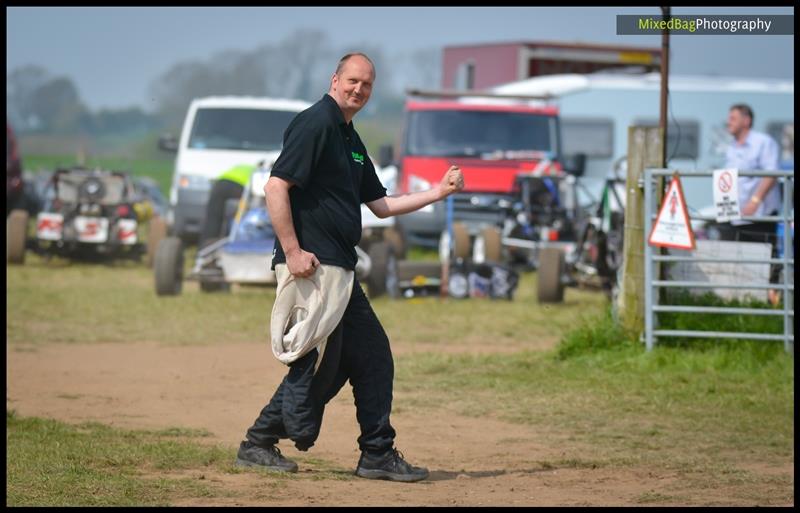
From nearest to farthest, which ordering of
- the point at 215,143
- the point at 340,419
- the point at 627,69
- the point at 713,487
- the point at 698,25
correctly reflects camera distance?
the point at 713,487 → the point at 340,419 → the point at 698,25 → the point at 215,143 → the point at 627,69

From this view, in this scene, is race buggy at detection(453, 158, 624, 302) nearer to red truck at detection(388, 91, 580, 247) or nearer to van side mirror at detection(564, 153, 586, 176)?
red truck at detection(388, 91, 580, 247)

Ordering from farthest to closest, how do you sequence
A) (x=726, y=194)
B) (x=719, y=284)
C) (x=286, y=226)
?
(x=719, y=284) < (x=726, y=194) < (x=286, y=226)

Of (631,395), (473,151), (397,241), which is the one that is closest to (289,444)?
(631,395)

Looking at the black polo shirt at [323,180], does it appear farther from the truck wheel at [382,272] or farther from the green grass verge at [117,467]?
the truck wheel at [382,272]

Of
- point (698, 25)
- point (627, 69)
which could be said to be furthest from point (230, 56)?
point (698, 25)

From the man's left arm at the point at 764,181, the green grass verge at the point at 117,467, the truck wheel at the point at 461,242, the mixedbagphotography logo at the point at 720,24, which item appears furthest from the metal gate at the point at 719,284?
the truck wheel at the point at 461,242

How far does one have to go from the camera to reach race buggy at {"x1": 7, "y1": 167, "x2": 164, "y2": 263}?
19844 mm

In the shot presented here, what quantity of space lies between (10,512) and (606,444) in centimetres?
350

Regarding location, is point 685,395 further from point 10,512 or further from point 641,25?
point 10,512

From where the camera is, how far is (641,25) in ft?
33.5

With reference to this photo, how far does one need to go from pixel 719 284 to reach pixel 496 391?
2.05 metres

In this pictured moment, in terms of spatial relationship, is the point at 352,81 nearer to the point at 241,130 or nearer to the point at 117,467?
the point at 117,467

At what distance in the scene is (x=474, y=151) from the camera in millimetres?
21281

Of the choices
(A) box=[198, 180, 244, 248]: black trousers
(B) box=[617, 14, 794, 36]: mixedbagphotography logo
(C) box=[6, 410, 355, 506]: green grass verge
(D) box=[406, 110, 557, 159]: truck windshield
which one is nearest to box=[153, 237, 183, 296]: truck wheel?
(A) box=[198, 180, 244, 248]: black trousers
